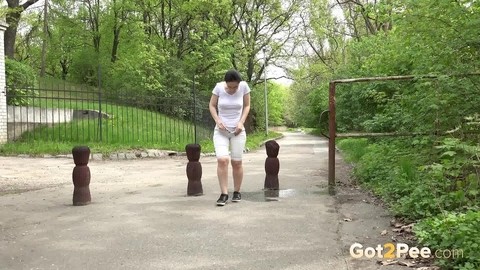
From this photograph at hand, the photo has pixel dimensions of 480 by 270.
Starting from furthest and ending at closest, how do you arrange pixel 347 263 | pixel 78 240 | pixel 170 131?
pixel 170 131
pixel 78 240
pixel 347 263

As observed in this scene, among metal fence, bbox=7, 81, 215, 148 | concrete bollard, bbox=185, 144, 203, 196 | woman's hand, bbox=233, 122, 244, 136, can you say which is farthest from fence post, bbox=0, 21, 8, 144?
woman's hand, bbox=233, 122, 244, 136

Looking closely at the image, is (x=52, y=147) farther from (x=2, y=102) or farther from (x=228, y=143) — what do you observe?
(x=228, y=143)

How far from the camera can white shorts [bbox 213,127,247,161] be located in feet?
19.2

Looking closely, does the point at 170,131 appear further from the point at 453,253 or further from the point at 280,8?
the point at 280,8

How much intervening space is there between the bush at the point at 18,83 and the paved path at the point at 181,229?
31.0 ft

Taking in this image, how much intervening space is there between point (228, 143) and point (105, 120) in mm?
13171

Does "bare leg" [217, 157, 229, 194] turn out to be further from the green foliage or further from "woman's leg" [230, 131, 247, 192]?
the green foliage

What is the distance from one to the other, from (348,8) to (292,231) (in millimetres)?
29134

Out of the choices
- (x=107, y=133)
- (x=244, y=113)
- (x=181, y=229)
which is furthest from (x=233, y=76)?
(x=107, y=133)

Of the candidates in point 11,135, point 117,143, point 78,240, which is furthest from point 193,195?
point 11,135

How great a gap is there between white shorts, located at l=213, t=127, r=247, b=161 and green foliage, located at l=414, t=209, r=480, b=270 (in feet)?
8.74

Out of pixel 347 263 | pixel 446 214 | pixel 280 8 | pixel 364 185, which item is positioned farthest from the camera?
pixel 280 8

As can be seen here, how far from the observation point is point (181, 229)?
4.57m

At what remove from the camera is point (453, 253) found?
123 inches
